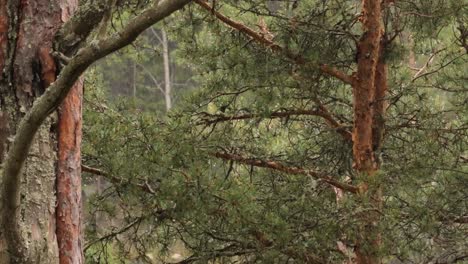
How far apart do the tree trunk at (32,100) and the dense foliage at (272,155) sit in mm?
1340

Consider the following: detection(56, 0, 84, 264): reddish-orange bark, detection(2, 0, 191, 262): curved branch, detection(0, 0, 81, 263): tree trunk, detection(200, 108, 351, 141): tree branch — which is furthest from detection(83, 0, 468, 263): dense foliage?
detection(2, 0, 191, 262): curved branch

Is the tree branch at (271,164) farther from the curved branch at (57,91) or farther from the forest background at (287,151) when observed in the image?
the curved branch at (57,91)

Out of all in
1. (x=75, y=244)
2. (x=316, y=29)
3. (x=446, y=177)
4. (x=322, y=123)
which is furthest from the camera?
(x=322, y=123)

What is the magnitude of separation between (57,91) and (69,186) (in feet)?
2.92

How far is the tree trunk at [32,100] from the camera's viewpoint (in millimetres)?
2492

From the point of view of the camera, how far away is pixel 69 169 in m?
2.69

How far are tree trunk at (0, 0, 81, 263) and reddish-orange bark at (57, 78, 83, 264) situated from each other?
2 centimetres

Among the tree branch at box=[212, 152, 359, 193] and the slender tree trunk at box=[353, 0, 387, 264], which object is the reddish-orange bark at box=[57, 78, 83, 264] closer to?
the tree branch at box=[212, 152, 359, 193]

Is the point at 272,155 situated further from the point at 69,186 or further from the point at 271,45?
the point at 69,186

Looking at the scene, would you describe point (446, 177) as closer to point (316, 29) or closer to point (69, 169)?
point (316, 29)

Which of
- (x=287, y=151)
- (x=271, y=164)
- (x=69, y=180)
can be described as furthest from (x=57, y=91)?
(x=287, y=151)

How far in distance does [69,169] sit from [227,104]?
2.44m

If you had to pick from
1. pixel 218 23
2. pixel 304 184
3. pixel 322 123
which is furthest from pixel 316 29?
pixel 322 123

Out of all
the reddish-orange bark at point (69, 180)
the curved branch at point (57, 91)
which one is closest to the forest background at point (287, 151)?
the reddish-orange bark at point (69, 180)
